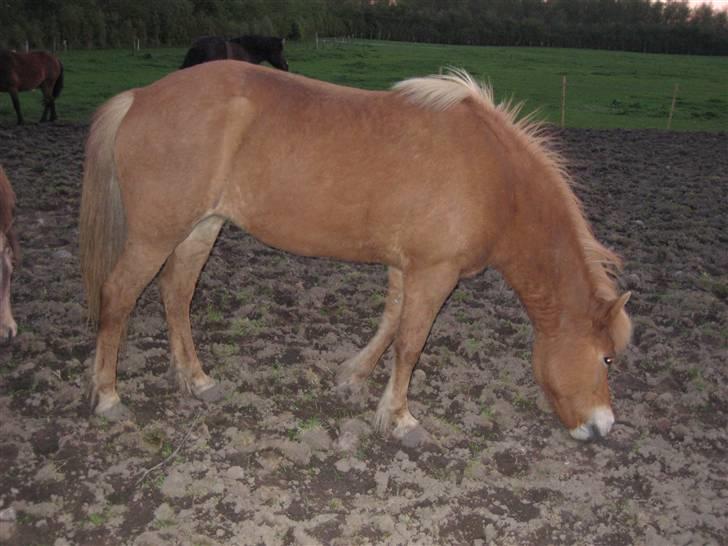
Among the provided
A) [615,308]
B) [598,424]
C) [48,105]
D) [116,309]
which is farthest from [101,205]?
[48,105]

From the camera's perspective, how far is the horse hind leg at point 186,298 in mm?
3627

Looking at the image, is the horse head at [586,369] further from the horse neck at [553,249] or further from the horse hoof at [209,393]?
the horse hoof at [209,393]

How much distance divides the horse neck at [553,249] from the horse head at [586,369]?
0.25 ft

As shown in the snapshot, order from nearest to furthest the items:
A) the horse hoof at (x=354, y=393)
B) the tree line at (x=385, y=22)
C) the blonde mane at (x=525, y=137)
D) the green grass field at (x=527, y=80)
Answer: the blonde mane at (x=525, y=137)
the horse hoof at (x=354, y=393)
the green grass field at (x=527, y=80)
the tree line at (x=385, y=22)

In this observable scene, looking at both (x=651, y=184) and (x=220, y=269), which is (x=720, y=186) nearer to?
(x=651, y=184)

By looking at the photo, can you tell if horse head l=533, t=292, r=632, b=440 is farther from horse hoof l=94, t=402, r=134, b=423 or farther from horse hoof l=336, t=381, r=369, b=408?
horse hoof l=94, t=402, r=134, b=423

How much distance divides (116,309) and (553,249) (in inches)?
93.6

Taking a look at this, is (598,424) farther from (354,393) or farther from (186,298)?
(186,298)

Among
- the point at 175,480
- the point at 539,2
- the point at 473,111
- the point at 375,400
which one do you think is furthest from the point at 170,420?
the point at 539,2

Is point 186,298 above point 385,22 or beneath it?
beneath

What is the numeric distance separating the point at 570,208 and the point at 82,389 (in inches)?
117

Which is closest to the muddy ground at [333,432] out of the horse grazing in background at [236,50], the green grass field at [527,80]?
the green grass field at [527,80]

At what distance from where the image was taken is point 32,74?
1345cm

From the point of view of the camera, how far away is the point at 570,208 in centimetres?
329
